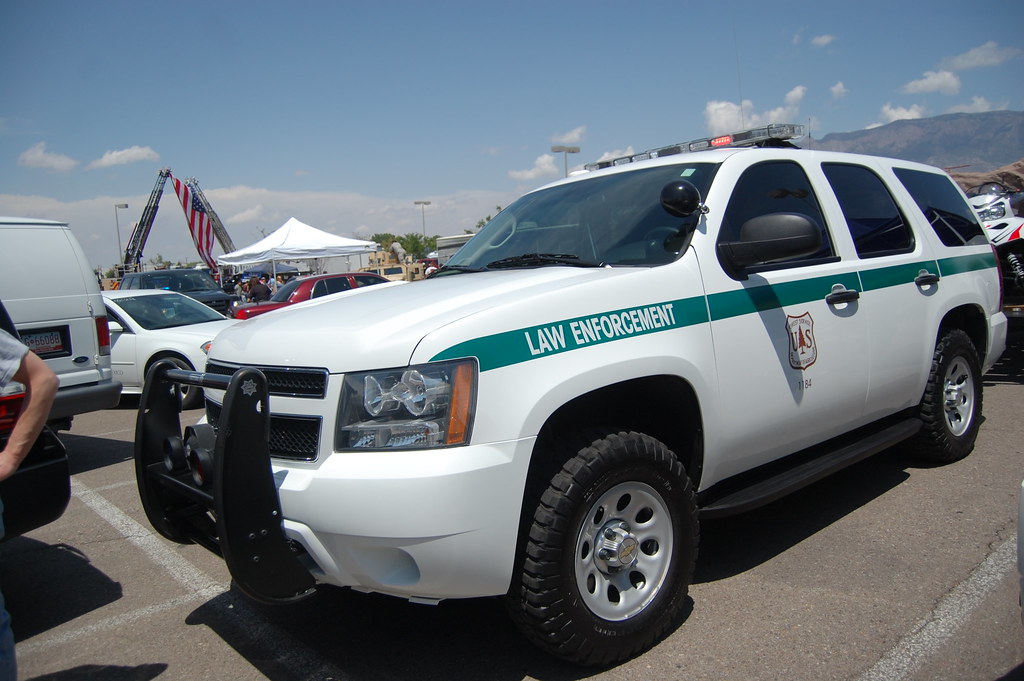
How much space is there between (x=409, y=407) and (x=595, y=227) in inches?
62.7

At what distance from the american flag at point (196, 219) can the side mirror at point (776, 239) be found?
2680cm

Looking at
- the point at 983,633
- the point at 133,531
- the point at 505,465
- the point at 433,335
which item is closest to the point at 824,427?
the point at 983,633

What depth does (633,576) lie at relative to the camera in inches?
111

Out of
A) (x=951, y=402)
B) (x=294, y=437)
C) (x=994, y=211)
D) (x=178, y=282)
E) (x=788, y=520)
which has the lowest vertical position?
(x=788, y=520)

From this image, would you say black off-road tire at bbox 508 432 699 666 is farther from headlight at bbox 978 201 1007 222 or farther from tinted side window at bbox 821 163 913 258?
headlight at bbox 978 201 1007 222

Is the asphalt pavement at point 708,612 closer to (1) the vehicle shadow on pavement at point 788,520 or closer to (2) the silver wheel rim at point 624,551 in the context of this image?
(1) the vehicle shadow on pavement at point 788,520

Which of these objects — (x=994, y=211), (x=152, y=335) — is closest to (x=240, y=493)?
(x=152, y=335)

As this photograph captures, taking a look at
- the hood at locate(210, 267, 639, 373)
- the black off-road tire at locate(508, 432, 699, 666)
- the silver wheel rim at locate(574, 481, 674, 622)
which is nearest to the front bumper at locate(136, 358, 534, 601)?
the black off-road tire at locate(508, 432, 699, 666)

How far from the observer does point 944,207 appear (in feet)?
15.9

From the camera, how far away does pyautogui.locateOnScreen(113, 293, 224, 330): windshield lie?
937cm

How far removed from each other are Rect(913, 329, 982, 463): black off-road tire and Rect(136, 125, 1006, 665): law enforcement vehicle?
402 mm

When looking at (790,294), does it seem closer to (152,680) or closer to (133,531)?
(152,680)

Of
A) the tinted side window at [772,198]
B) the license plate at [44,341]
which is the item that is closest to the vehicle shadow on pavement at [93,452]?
the license plate at [44,341]

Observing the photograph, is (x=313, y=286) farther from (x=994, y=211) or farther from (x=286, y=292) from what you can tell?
(x=994, y=211)
